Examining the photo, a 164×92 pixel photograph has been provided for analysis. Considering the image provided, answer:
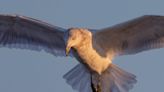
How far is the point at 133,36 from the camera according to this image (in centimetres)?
1076

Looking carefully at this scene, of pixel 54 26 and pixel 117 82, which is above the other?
pixel 54 26

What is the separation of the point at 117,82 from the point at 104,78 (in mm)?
192

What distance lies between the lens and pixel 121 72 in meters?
10.6

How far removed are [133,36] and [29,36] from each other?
156 cm

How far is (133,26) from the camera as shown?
1051 cm

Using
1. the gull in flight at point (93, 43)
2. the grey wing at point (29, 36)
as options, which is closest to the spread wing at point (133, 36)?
the gull in flight at point (93, 43)

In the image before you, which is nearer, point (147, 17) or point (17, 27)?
point (147, 17)

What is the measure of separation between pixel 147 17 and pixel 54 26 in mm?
1346

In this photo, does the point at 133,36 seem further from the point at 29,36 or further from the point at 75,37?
the point at 29,36

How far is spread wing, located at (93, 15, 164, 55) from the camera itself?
408 inches

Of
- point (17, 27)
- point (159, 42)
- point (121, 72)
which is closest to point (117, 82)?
point (121, 72)

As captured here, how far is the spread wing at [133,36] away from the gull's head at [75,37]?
0.90 ft

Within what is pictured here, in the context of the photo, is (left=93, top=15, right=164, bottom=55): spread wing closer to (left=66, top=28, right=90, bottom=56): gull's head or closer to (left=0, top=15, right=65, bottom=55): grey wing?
(left=66, top=28, right=90, bottom=56): gull's head

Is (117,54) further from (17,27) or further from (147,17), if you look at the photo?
(17,27)
